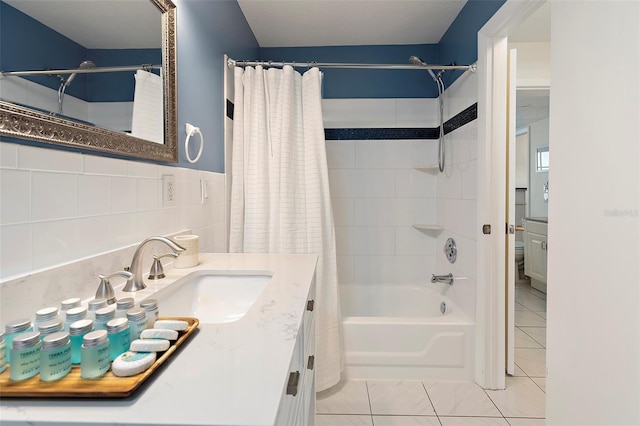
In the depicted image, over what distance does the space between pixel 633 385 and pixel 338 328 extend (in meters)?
Result: 1.28

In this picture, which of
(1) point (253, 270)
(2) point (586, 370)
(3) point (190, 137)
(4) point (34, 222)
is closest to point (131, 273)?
(4) point (34, 222)

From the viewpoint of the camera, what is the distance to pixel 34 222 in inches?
28.1

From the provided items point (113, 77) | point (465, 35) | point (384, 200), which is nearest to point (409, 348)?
point (384, 200)

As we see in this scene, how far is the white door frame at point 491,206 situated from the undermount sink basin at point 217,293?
4.54 ft

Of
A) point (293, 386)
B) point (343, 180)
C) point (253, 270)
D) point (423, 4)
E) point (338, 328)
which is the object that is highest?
point (423, 4)

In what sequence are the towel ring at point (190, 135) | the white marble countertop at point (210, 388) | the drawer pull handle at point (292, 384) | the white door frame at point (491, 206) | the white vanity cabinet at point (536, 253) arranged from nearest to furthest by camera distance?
1. the white marble countertop at point (210, 388)
2. the drawer pull handle at point (292, 384)
3. the towel ring at point (190, 135)
4. the white door frame at point (491, 206)
5. the white vanity cabinet at point (536, 253)

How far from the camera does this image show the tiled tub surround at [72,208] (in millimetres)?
668

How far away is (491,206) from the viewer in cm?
185

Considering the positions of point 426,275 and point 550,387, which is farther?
point 426,275

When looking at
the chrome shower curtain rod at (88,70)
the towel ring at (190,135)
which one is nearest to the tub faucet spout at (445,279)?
the towel ring at (190,135)

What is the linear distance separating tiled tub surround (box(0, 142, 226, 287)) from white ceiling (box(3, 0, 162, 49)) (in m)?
0.31

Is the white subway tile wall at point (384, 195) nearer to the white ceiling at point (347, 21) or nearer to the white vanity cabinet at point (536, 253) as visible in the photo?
the white ceiling at point (347, 21)

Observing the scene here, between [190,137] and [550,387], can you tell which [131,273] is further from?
[550,387]

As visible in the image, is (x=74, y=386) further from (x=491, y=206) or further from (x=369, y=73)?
(x=369, y=73)
